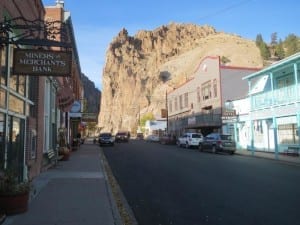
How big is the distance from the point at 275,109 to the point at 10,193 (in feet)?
82.4

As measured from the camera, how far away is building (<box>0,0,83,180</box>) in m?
8.89

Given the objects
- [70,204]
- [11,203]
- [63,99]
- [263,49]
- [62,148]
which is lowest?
[70,204]

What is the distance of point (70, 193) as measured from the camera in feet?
36.7

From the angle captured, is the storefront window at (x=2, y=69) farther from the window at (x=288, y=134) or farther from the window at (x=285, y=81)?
the window at (x=285, y=81)

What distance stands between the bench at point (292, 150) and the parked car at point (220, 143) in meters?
4.34

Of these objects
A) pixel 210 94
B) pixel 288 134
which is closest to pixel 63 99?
pixel 288 134

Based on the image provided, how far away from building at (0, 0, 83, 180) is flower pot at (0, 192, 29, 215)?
Answer: 1.03 m

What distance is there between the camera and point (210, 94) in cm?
4844

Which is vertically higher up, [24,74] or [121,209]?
[24,74]

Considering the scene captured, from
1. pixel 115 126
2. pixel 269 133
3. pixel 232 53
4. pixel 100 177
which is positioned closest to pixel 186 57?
pixel 232 53

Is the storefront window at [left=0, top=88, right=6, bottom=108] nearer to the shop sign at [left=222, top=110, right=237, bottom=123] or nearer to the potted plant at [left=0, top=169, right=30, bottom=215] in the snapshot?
the potted plant at [left=0, top=169, right=30, bottom=215]

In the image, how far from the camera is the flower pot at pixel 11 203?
7.95m

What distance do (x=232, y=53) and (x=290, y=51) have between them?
16.8 metres

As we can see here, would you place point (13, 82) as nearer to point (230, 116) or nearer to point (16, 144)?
point (16, 144)
